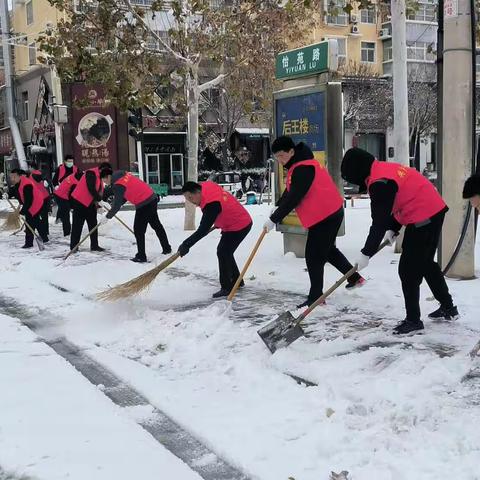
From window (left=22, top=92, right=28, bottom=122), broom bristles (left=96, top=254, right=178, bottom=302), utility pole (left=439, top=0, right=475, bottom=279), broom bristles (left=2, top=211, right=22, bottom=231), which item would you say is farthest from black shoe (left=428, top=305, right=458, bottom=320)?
window (left=22, top=92, right=28, bottom=122)

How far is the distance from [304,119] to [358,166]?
401 centimetres

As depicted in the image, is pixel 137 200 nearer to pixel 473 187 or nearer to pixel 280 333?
pixel 280 333

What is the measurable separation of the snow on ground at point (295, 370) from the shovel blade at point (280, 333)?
0.32 ft

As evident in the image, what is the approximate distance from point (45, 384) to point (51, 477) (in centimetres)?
130

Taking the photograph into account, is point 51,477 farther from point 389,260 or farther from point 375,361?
point 389,260

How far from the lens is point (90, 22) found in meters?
11.5

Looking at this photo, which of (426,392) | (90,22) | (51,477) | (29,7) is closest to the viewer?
(51,477)

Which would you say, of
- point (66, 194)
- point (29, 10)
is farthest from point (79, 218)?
point (29, 10)

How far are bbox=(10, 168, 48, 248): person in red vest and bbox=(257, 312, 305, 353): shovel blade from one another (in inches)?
289

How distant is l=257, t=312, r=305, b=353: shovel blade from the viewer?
15.1 feet

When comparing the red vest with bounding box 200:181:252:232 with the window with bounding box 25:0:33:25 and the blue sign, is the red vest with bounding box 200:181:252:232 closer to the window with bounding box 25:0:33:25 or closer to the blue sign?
the blue sign

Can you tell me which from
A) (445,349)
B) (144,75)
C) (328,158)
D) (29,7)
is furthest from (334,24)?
(445,349)

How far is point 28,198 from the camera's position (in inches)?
426

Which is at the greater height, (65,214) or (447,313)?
(65,214)
